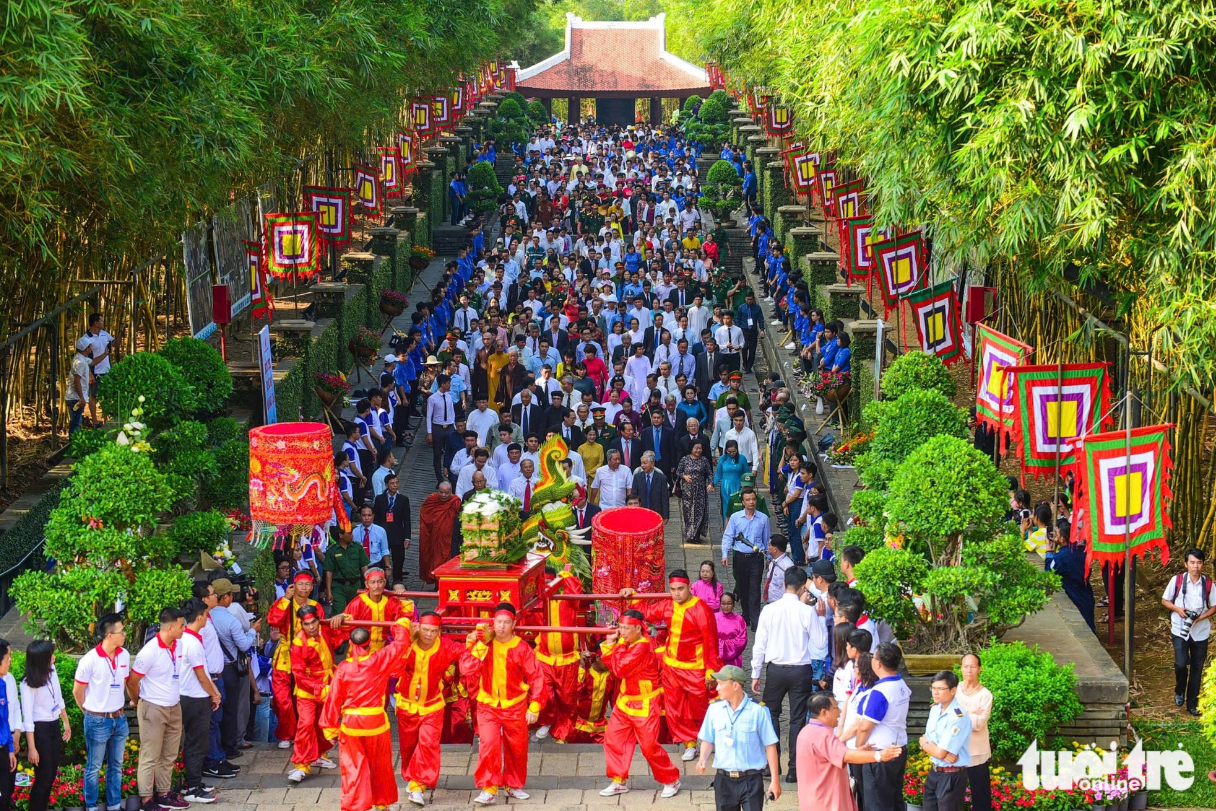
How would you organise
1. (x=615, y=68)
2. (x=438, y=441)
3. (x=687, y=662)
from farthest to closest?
1. (x=615, y=68)
2. (x=438, y=441)
3. (x=687, y=662)

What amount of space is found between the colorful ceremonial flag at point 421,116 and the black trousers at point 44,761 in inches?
987

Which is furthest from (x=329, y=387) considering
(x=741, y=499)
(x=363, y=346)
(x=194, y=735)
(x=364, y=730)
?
(x=364, y=730)

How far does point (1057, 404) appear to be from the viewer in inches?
480

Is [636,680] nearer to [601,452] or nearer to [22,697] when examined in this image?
[22,697]

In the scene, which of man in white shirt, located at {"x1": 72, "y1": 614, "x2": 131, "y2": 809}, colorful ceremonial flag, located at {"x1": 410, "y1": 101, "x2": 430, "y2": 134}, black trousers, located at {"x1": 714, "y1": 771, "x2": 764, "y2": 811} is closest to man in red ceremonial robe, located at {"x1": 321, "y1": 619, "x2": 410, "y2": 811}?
→ man in white shirt, located at {"x1": 72, "y1": 614, "x2": 131, "y2": 809}

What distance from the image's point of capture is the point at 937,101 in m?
11.6

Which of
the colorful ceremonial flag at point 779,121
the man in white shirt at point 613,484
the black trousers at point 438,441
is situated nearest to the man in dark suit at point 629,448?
the man in white shirt at point 613,484

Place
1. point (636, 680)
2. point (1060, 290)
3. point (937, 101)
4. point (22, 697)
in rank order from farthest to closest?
point (1060, 290) → point (937, 101) → point (636, 680) → point (22, 697)

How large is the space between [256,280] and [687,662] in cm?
990

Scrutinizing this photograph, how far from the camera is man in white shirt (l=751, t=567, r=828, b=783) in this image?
402 inches

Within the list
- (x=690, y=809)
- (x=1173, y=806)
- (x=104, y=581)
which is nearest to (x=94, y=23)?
(x=104, y=581)

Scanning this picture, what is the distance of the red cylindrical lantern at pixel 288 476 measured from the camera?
11719 millimetres

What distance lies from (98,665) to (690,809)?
3719 mm

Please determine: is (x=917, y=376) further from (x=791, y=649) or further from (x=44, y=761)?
(x=44, y=761)
